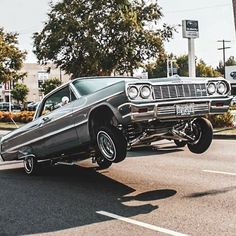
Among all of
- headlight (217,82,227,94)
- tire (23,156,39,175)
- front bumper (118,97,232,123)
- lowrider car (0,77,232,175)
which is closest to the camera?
front bumper (118,97,232,123)

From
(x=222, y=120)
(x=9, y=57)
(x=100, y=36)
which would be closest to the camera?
(x=222, y=120)

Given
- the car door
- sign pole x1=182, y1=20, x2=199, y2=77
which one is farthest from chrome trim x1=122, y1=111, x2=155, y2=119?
sign pole x1=182, y1=20, x2=199, y2=77

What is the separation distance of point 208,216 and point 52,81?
75147 mm

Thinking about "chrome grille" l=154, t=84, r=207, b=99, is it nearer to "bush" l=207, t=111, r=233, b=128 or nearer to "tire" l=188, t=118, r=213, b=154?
"tire" l=188, t=118, r=213, b=154

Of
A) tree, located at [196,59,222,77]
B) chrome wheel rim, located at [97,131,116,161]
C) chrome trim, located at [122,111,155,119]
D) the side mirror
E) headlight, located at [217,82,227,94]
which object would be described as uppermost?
tree, located at [196,59,222,77]

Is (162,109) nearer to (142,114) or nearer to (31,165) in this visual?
(142,114)

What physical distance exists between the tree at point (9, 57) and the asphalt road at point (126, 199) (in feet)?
91.2

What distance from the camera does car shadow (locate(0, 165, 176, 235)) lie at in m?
5.55

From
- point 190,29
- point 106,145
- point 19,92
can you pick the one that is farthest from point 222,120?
point 19,92

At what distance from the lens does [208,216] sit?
17.8 ft

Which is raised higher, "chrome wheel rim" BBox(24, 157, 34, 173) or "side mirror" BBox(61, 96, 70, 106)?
"side mirror" BBox(61, 96, 70, 106)

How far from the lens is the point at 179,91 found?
6.70 m

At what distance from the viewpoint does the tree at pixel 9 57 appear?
120 ft

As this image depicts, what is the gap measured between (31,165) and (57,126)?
1533mm
